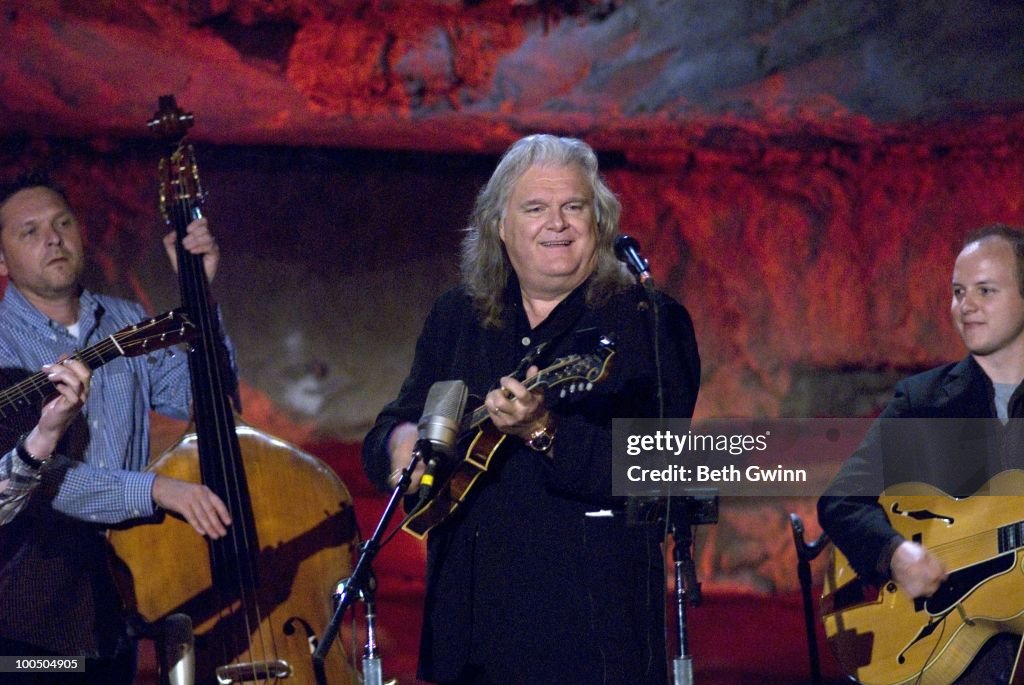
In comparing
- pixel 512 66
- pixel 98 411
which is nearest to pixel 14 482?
pixel 98 411

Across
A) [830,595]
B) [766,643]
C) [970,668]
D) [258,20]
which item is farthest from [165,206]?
[766,643]

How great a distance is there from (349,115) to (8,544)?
265cm

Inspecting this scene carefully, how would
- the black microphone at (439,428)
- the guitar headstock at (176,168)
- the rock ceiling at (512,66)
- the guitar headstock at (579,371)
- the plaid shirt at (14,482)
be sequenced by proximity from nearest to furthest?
the black microphone at (439,428) < the guitar headstock at (579,371) < the plaid shirt at (14,482) < the guitar headstock at (176,168) < the rock ceiling at (512,66)

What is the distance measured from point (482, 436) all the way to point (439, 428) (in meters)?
0.32

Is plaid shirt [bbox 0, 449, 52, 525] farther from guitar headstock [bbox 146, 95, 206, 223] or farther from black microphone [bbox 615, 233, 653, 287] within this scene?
black microphone [bbox 615, 233, 653, 287]

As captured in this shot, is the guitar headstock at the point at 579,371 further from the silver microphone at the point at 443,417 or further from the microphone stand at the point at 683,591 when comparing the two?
the microphone stand at the point at 683,591

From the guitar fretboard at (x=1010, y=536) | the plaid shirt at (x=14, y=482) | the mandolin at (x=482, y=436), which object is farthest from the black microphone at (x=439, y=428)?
the guitar fretboard at (x=1010, y=536)

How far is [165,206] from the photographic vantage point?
12.2ft

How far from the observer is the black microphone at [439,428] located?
241cm

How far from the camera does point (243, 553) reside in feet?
11.1

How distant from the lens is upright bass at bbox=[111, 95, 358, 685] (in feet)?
10.9

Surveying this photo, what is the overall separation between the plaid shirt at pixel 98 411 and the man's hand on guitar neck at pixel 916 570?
2195mm

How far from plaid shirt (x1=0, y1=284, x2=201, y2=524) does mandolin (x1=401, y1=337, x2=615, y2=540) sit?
1.04 metres

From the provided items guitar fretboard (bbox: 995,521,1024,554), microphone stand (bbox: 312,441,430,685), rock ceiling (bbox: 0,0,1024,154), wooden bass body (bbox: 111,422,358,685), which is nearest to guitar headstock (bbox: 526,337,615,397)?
microphone stand (bbox: 312,441,430,685)
